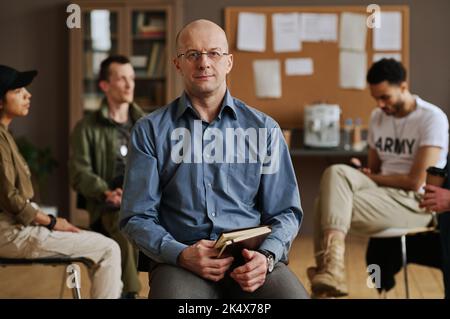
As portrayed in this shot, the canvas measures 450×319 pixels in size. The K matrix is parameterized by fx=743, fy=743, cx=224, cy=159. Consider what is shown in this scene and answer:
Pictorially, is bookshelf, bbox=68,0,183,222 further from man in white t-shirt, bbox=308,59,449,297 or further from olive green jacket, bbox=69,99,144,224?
man in white t-shirt, bbox=308,59,449,297

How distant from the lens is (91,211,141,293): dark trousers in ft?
11.2

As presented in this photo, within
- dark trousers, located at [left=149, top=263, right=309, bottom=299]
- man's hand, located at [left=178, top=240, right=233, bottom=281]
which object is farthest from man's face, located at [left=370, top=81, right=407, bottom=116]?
man's hand, located at [left=178, top=240, right=233, bottom=281]

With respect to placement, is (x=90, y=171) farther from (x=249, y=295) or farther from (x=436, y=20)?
(x=436, y=20)

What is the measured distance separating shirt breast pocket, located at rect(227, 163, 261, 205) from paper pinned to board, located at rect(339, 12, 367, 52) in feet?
13.8

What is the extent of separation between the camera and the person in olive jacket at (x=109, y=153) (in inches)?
134

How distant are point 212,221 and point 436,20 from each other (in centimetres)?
453

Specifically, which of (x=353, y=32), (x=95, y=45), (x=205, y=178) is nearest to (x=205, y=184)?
(x=205, y=178)

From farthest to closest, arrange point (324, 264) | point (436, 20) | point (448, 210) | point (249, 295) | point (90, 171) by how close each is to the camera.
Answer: point (436, 20) → point (90, 171) → point (324, 264) → point (448, 210) → point (249, 295)

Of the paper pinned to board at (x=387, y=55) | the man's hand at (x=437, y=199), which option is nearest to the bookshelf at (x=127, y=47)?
the paper pinned to board at (x=387, y=55)

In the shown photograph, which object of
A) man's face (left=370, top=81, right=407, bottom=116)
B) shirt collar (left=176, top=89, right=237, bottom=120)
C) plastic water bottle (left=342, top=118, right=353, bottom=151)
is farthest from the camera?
plastic water bottle (left=342, top=118, right=353, bottom=151)

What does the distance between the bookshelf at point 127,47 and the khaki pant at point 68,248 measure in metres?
3.27

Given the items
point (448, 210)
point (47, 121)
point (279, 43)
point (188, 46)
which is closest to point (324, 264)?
point (448, 210)

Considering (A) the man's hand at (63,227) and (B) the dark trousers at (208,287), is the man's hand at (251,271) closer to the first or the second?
(B) the dark trousers at (208,287)

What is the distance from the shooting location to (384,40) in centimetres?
600
